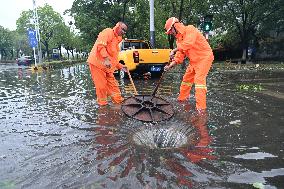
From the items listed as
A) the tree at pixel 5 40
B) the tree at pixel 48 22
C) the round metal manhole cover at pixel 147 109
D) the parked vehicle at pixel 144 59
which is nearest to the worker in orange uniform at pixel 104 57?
the round metal manhole cover at pixel 147 109

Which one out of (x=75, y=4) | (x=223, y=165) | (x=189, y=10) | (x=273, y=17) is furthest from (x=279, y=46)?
(x=223, y=165)

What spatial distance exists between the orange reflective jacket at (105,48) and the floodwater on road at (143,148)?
41.7 inches

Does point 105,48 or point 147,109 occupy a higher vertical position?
point 105,48

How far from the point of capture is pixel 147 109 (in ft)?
21.6

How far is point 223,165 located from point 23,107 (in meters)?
6.01

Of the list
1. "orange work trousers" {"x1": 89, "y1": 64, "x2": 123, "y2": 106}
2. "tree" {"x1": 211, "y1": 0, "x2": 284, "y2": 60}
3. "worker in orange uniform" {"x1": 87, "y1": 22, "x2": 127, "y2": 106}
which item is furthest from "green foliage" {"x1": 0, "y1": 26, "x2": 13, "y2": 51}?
"worker in orange uniform" {"x1": 87, "y1": 22, "x2": 127, "y2": 106}

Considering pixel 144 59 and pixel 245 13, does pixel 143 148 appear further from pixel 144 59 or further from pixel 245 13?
pixel 245 13

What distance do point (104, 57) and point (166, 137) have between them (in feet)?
8.97

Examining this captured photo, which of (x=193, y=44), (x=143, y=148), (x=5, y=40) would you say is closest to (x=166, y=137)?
(x=143, y=148)

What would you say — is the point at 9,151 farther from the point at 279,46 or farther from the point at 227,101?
the point at 279,46

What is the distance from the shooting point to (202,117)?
673cm

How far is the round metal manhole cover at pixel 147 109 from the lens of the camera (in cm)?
632

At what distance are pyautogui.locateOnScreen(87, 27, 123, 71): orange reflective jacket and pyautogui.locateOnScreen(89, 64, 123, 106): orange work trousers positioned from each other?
0.49ft

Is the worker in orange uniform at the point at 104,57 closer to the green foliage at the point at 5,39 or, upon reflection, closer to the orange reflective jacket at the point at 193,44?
the orange reflective jacket at the point at 193,44
